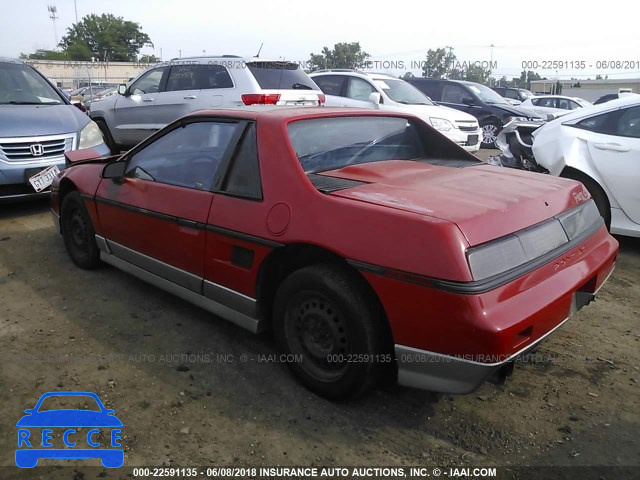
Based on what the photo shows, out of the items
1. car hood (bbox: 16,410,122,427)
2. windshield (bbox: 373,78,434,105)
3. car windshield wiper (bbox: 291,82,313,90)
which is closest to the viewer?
car hood (bbox: 16,410,122,427)

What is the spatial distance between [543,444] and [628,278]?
259cm

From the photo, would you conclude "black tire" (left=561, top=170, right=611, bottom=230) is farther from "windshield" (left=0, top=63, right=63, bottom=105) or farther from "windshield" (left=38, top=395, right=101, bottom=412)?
→ "windshield" (left=0, top=63, right=63, bottom=105)

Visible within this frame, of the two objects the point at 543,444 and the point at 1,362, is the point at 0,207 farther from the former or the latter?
the point at 543,444

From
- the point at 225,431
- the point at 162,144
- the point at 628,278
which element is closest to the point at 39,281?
the point at 162,144

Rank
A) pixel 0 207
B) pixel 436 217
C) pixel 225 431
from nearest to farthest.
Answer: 1. pixel 436 217
2. pixel 225 431
3. pixel 0 207

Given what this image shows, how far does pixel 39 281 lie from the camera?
418 centimetres

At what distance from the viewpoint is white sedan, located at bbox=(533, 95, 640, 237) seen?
15.2ft

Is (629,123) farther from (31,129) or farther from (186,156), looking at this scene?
(31,129)

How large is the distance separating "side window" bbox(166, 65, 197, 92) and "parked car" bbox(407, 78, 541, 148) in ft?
22.4

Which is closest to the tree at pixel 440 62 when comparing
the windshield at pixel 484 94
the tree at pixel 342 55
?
the tree at pixel 342 55

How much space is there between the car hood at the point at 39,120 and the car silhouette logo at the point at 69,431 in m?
4.11

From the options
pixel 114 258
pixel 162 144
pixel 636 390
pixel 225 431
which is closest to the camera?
pixel 225 431

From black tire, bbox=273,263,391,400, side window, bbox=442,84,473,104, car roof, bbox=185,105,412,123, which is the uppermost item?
side window, bbox=442,84,473,104

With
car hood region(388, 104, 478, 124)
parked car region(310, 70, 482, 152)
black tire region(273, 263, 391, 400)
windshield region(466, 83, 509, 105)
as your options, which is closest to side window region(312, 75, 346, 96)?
parked car region(310, 70, 482, 152)
